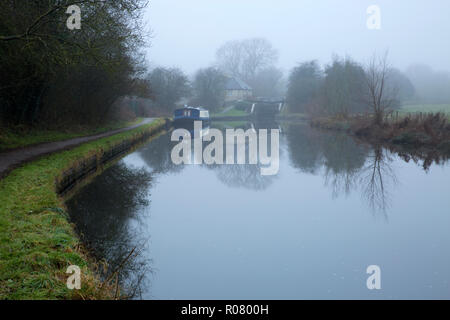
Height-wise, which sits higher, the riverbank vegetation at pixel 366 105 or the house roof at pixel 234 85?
the house roof at pixel 234 85

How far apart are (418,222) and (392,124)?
12221mm

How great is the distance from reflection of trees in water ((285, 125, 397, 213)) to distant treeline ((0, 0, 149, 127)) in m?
5.90

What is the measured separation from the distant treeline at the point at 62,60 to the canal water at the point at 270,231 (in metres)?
3.00

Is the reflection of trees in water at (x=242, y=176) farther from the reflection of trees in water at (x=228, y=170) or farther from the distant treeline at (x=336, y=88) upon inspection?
the distant treeline at (x=336, y=88)

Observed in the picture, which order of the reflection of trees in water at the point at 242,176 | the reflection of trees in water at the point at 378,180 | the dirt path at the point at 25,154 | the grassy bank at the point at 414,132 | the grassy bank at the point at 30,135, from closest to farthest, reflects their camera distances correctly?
the dirt path at the point at 25,154 → the reflection of trees in water at the point at 378,180 → the reflection of trees in water at the point at 242,176 → the grassy bank at the point at 30,135 → the grassy bank at the point at 414,132

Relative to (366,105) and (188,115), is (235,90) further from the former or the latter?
(366,105)

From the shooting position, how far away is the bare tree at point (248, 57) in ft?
220

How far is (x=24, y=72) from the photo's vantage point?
415 inches

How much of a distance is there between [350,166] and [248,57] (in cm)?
5917

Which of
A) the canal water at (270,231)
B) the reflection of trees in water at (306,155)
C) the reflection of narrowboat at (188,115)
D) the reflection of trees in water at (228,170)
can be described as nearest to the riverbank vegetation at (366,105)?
the reflection of trees in water at (306,155)
